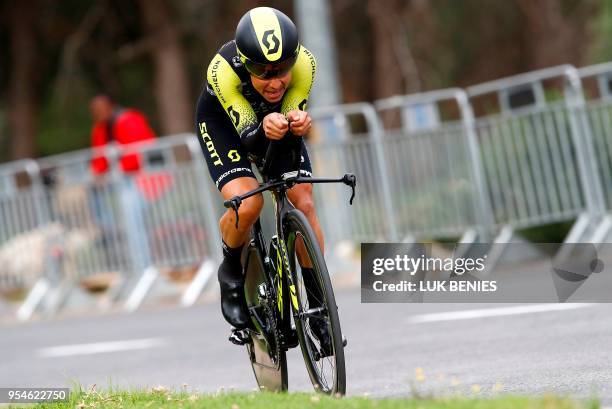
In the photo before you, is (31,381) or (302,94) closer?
(302,94)

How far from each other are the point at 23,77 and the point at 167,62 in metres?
3.70

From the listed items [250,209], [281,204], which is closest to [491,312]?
[250,209]

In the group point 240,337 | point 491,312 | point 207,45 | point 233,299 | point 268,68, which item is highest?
point 268,68

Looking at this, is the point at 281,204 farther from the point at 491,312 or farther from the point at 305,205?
the point at 491,312

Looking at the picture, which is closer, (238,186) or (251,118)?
(251,118)

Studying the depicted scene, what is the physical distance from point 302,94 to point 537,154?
283 inches

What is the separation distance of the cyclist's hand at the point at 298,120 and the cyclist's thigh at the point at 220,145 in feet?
2.29

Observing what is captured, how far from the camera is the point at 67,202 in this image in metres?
16.2

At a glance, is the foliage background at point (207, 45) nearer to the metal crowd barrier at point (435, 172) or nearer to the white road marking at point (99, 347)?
the metal crowd barrier at point (435, 172)

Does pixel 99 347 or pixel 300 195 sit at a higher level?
pixel 300 195

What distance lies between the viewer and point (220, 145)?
7.27 m

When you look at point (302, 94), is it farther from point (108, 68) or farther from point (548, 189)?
point (108, 68)

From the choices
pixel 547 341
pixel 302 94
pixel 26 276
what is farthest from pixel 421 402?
pixel 26 276

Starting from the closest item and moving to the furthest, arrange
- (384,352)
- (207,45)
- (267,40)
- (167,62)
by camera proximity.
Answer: (267,40)
(384,352)
(167,62)
(207,45)
